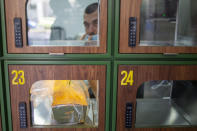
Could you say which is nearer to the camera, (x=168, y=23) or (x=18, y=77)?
(x=18, y=77)

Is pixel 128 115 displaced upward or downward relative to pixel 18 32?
downward

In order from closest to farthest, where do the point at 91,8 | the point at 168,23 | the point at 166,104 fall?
the point at 91,8 < the point at 168,23 < the point at 166,104

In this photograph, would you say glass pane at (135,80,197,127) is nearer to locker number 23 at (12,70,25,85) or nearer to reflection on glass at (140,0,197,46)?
reflection on glass at (140,0,197,46)

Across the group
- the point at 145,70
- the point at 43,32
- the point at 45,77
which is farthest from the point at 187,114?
the point at 43,32

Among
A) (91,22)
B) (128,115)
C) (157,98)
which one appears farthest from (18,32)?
(157,98)

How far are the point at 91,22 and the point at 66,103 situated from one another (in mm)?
488

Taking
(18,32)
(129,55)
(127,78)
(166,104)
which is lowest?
(166,104)

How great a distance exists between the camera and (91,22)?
3.53ft

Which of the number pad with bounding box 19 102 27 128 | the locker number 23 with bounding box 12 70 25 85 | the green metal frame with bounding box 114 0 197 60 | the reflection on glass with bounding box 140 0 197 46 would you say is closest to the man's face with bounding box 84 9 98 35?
the green metal frame with bounding box 114 0 197 60

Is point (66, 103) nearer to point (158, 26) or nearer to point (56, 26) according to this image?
point (56, 26)

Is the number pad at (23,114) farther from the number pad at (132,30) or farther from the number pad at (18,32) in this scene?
the number pad at (132,30)

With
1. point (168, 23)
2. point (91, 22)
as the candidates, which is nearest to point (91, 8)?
point (91, 22)

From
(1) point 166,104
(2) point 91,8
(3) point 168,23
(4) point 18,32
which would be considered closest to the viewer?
(4) point 18,32

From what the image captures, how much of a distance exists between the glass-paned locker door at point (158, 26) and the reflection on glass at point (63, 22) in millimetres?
170
